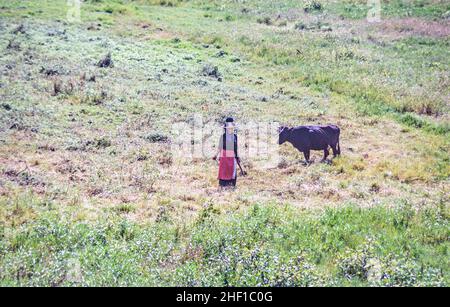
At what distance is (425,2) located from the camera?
132 feet

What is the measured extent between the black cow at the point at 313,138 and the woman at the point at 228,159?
8.25 feet

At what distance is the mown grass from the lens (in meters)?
7.87

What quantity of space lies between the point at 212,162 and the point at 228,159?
1812 mm

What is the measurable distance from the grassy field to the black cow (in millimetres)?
523

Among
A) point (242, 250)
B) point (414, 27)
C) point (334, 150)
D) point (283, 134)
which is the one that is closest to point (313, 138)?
point (334, 150)

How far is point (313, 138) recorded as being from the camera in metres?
14.8

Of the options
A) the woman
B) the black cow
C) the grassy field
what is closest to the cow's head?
the black cow

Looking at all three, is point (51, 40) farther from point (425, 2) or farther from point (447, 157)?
point (425, 2)

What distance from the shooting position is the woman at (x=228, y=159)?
43.1 ft

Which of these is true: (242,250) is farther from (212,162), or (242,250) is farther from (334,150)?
(334,150)

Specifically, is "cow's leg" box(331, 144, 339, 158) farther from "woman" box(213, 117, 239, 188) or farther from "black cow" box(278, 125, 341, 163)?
"woman" box(213, 117, 239, 188)

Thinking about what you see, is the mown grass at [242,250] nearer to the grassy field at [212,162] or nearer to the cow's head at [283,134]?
the grassy field at [212,162]

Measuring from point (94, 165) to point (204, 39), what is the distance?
1785 centimetres

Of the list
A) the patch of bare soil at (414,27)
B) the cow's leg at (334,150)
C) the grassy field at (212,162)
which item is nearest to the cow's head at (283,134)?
the grassy field at (212,162)
